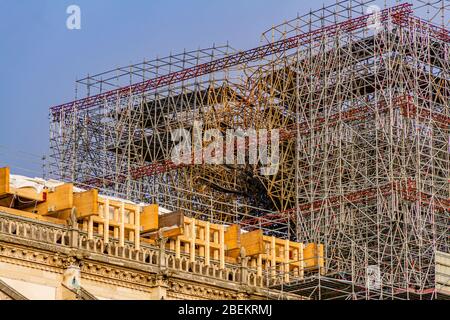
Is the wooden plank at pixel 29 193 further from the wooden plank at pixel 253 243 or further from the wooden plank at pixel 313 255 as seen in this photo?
the wooden plank at pixel 313 255

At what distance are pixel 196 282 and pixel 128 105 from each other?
32.8 metres

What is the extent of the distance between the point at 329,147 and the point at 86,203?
23941mm

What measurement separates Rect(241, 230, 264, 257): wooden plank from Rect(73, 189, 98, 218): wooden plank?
13.3 meters

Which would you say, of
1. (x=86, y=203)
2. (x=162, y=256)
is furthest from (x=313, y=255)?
(x=86, y=203)

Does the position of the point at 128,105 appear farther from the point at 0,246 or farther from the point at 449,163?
the point at 0,246

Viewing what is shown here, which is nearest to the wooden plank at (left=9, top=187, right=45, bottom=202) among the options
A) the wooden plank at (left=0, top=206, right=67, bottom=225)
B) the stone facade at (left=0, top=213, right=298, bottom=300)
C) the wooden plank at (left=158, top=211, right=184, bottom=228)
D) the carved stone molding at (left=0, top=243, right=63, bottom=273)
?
the wooden plank at (left=0, top=206, right=67, bottom=225)

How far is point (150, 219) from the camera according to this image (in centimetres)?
9969

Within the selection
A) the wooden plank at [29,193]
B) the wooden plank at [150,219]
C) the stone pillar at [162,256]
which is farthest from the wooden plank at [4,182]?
the stone pillar at [162,256]

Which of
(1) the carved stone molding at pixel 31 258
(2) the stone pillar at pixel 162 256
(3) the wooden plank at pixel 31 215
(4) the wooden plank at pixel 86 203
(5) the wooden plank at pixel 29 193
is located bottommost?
(1) the carved stone molding at pixel 31 258

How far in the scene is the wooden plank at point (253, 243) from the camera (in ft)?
342

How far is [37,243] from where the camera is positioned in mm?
90500

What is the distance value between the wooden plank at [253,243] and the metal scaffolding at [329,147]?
101 inches

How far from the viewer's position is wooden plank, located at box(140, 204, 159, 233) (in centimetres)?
9944

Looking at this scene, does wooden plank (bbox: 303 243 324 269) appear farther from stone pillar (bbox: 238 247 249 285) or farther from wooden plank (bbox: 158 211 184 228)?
wooden plank (bbox: 158 211 184 228)
